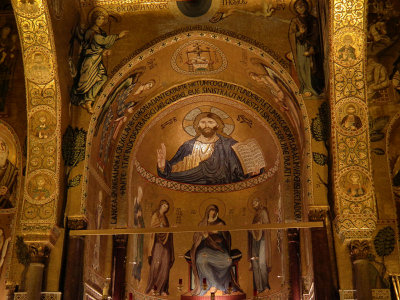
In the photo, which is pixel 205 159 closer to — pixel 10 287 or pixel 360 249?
pixel 360 249

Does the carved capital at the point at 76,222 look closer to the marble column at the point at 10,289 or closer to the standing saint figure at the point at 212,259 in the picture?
the marble column at the point at 10,289

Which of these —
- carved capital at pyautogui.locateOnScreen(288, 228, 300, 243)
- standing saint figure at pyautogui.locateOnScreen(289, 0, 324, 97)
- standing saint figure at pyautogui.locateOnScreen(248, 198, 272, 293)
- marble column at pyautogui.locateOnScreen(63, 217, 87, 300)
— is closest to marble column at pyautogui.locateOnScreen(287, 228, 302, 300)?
carved capital at pyautogui.locateOnScreen(288, 228, 300, 243)

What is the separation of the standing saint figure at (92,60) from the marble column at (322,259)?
563 centimetres

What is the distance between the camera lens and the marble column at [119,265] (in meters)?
14.5

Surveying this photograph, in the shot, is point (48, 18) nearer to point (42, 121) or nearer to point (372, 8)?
point (42, 121)

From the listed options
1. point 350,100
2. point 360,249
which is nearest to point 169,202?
point 350,100

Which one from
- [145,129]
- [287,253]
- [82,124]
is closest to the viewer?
[82,124]

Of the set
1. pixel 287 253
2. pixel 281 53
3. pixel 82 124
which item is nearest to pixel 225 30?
pixel 281 53

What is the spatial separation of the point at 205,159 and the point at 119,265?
12.6 ft

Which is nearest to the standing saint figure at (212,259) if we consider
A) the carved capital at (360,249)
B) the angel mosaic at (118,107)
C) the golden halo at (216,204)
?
the golden halo at (216,204)

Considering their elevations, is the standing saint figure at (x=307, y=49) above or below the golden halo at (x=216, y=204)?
above

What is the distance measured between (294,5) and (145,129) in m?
4.92

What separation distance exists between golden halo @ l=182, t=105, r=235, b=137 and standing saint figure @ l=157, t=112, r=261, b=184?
3.1 inches

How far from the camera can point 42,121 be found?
1349 cm
